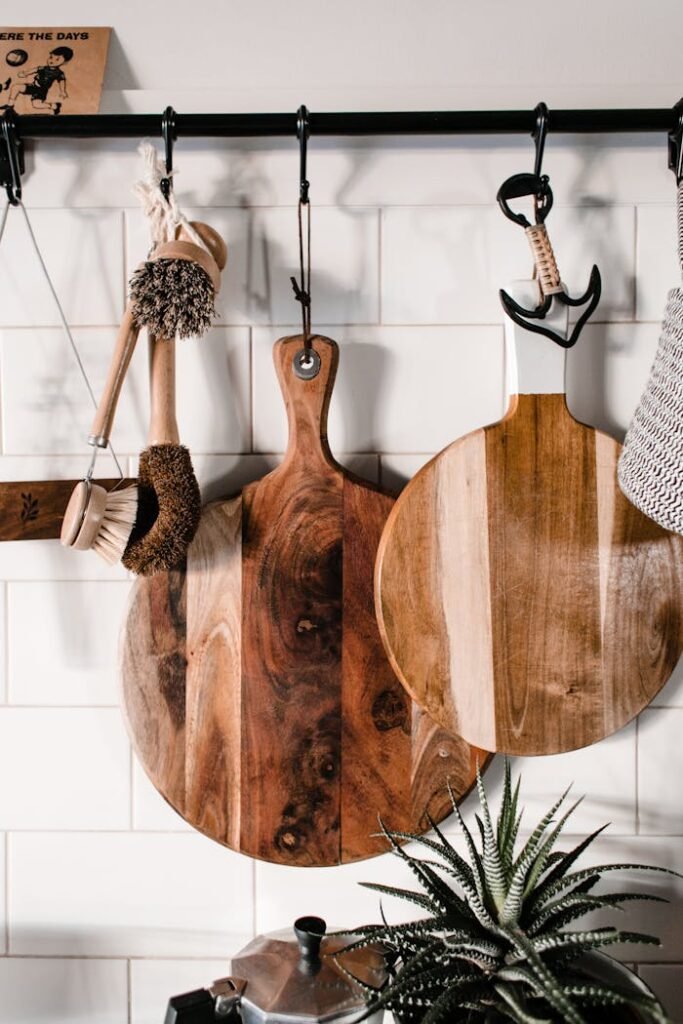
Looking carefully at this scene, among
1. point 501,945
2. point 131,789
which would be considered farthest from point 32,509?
point 501,945

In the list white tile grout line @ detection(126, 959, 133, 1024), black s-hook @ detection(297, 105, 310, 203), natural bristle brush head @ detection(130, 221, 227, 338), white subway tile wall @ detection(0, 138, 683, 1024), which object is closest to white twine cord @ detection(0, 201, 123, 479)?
white subway tile wall @ detection(0, 138, 683, 1024)

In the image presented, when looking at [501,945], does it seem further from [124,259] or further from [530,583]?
[124,259]

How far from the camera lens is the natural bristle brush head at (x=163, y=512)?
71 cm

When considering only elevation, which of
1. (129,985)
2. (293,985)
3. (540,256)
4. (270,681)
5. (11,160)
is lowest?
(129,985)

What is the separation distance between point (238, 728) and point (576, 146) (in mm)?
663

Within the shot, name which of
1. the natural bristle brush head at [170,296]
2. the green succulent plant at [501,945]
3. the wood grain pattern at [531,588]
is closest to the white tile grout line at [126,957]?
the green succulent plant at [501,945]

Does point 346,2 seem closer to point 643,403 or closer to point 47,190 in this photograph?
point 47,190

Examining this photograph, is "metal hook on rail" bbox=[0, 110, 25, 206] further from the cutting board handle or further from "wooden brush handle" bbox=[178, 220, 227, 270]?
the cutting board handle

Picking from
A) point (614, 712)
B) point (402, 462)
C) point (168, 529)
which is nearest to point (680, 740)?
point (614, 712)

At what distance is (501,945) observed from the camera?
65cm

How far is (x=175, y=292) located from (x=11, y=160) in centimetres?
23

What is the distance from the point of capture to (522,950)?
0.60 metres

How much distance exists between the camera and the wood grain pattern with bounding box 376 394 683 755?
0.76 m

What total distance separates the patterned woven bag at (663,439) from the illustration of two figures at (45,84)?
1.94 feet
